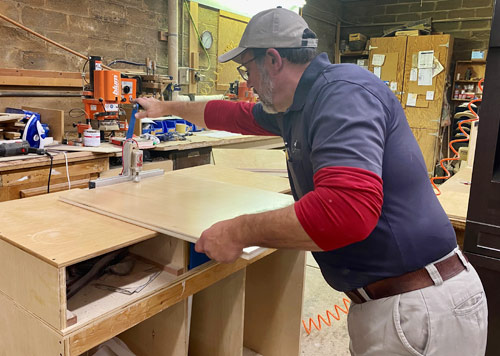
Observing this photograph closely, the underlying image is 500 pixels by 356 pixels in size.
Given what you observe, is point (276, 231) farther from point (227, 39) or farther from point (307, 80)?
point (227, 39)

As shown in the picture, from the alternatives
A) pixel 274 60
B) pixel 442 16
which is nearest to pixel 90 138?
pixel 274 60

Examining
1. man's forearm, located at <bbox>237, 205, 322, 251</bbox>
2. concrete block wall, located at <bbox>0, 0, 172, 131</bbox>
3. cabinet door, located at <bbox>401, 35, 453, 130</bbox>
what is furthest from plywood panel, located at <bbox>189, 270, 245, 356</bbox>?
cabinet door, located at <bbox>401, 35, 453, 130</bbox>

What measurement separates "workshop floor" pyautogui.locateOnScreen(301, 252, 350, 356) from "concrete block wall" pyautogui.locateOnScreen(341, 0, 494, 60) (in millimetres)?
5042

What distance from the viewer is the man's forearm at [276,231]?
847 mm

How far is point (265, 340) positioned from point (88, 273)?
3.27 feet

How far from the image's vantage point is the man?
0.84 meters

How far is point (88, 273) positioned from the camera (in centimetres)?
119

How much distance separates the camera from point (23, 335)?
104cm

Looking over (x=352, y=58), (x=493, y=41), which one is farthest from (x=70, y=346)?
(x=352, y=58)

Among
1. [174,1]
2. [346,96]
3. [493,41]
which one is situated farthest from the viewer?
[174,1]

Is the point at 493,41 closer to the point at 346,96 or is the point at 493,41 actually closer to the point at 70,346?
the point at 346,96

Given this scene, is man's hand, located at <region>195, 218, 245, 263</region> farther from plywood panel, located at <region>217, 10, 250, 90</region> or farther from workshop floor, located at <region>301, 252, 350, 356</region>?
plywood panel, located at <region>217, 10, 250, 90</region>

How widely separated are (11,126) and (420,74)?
17.3ft

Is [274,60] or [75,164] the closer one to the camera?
[274,60]
